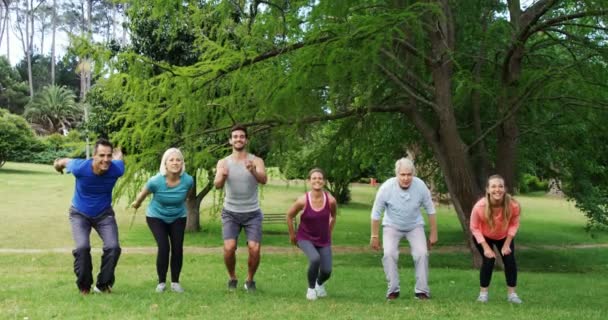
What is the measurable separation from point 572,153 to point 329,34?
299 inches

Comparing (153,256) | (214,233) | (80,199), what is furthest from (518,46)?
(214,233)

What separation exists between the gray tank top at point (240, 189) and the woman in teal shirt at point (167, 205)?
0.46 m

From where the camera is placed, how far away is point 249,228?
23.1 ft

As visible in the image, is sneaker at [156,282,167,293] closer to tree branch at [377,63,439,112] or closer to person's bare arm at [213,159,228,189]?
person's bare arm at [213,159,228,189]

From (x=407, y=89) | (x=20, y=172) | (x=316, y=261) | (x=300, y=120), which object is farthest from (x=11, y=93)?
(x=316, y=261)

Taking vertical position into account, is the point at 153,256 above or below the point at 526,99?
below

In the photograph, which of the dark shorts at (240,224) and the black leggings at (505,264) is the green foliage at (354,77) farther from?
the black leggings at (505,264)

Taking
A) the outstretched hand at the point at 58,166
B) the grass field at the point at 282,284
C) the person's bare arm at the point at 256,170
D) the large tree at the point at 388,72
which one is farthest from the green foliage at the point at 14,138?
the person's bare arm at the point at 256,170

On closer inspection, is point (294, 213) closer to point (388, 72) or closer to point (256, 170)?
point (256, 170)

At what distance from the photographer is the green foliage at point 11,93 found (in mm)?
70688

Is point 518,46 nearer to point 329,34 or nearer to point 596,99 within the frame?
point 596,99

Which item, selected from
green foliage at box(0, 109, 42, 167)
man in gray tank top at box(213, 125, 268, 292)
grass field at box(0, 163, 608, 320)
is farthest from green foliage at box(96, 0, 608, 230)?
green foliage at box(0, 109, 42, 167)

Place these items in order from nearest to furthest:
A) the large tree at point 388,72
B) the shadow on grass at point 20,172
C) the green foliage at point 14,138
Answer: the large tree at point 388,72 < the green foliage at point 14,138 < the shadow on grass at point 20,172

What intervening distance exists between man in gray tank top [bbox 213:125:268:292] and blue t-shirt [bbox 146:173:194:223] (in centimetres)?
39
